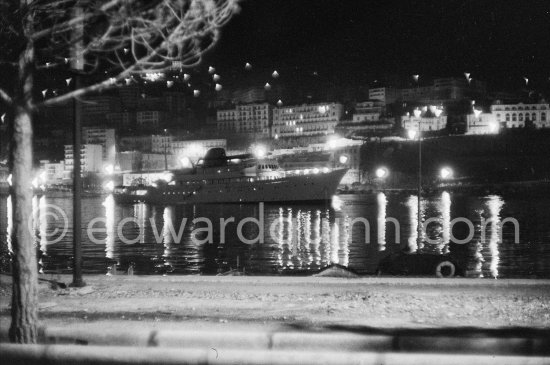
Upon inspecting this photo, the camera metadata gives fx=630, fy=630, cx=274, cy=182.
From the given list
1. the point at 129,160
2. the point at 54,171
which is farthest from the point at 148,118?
the point at 54,171

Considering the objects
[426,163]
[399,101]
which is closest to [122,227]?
[426,163]

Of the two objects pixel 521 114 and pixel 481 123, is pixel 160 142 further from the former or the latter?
pixel 521 114

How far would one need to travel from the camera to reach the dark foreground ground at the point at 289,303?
6883 millimetres

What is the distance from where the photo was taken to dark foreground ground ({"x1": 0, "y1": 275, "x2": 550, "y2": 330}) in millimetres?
6883

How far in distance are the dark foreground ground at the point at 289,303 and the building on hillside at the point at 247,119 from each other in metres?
152

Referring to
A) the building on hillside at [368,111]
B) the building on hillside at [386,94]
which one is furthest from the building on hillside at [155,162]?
the building on hillside at [386,94]

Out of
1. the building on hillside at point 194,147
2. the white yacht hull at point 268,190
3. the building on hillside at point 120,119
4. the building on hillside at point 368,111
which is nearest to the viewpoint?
the white yacht hull at point 268,190

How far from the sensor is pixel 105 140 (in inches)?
6585

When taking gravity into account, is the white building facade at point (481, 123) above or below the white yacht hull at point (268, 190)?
above

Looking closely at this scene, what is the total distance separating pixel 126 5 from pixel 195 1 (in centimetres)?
64

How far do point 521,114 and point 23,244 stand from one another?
154m

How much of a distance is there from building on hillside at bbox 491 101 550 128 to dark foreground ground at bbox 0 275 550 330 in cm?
14525

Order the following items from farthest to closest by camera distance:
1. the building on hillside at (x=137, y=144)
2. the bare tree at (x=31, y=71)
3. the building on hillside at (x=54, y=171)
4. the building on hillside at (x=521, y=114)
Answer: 1. the building on hillside at (x=137, y=144)
2. the building on hillside at (x=54, y=171)
3. the building on hillside at (x=521, y=114)
4. the bare tree at (x=31, y=71)

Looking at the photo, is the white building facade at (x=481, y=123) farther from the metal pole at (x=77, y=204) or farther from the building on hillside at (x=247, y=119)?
the metal pole at (x=77, y=204)
